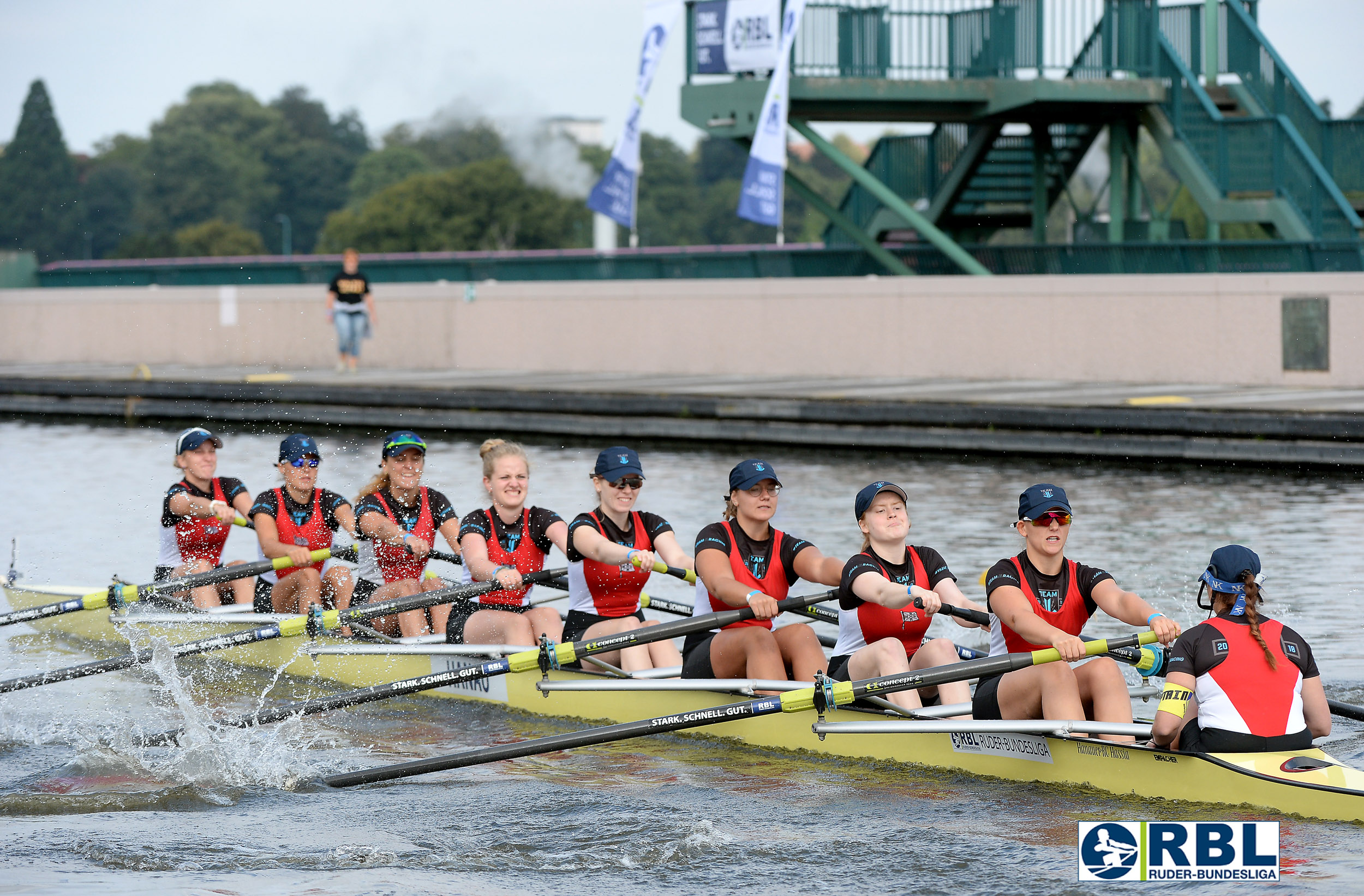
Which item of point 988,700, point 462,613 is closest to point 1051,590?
point 988,700

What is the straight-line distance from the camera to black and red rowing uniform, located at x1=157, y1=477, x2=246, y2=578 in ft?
34.4

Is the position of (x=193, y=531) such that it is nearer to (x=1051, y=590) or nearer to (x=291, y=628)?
(x=291, y=628)

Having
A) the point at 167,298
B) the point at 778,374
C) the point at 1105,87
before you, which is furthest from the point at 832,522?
the point at 167,298

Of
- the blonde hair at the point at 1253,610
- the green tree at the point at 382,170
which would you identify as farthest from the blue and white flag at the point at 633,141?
the green tree at the point at 382,170

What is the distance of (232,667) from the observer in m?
10.3

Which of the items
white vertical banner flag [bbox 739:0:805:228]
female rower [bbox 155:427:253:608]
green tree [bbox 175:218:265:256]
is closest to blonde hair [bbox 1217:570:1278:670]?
female rower [bbox 155:427:253:608]

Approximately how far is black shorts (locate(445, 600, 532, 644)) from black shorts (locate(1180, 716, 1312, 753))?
13.1ft

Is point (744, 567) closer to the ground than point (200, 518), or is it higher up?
closer to the ground

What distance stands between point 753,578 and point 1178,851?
8.08 feet

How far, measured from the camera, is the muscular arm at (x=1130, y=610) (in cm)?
668

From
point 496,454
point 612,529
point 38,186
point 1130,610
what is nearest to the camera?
point 1130,610

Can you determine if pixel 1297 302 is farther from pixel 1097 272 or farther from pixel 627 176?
pixel 627 176

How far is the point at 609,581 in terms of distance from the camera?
851cm

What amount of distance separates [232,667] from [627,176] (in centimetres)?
1648
